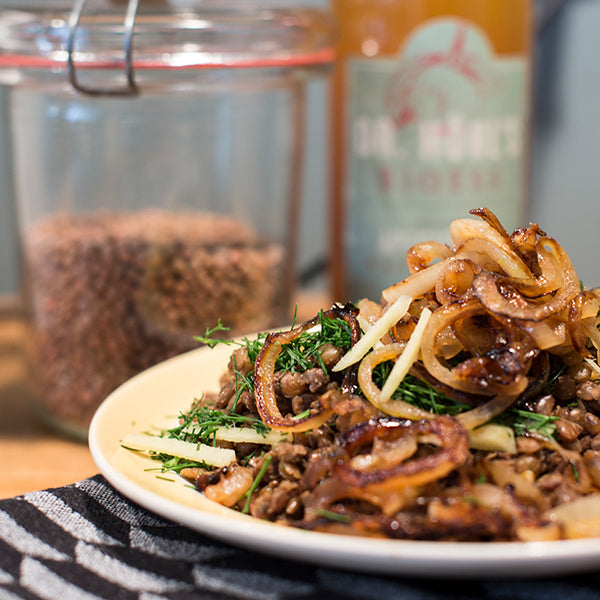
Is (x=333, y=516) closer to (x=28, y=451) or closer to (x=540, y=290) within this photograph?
(x=540, y=290)

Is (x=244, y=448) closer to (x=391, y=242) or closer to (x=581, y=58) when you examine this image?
(x=391, y=242)

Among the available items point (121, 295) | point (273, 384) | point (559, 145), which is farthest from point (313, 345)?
point (559, 145)

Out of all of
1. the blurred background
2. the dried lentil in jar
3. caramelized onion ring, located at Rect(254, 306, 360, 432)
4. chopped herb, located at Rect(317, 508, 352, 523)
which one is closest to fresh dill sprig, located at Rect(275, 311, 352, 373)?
caramelized onion ring, located at Rect(254, 306, 360, 432)

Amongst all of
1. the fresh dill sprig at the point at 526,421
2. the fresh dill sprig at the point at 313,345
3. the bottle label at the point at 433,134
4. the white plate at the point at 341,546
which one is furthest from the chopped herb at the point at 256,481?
the bottle label at the point at 433,134

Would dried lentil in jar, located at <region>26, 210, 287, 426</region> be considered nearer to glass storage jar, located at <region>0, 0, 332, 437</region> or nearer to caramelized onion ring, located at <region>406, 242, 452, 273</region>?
glass storage jar, located at <region>0, 0, 332, 437</region>

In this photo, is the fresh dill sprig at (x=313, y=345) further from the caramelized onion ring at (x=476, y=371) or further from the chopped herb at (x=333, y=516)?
the chopped herb at (x=333, y=516)

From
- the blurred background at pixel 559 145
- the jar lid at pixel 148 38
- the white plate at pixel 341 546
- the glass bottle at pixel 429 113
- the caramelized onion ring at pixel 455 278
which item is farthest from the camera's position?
the blurred background at pixel 559 145
